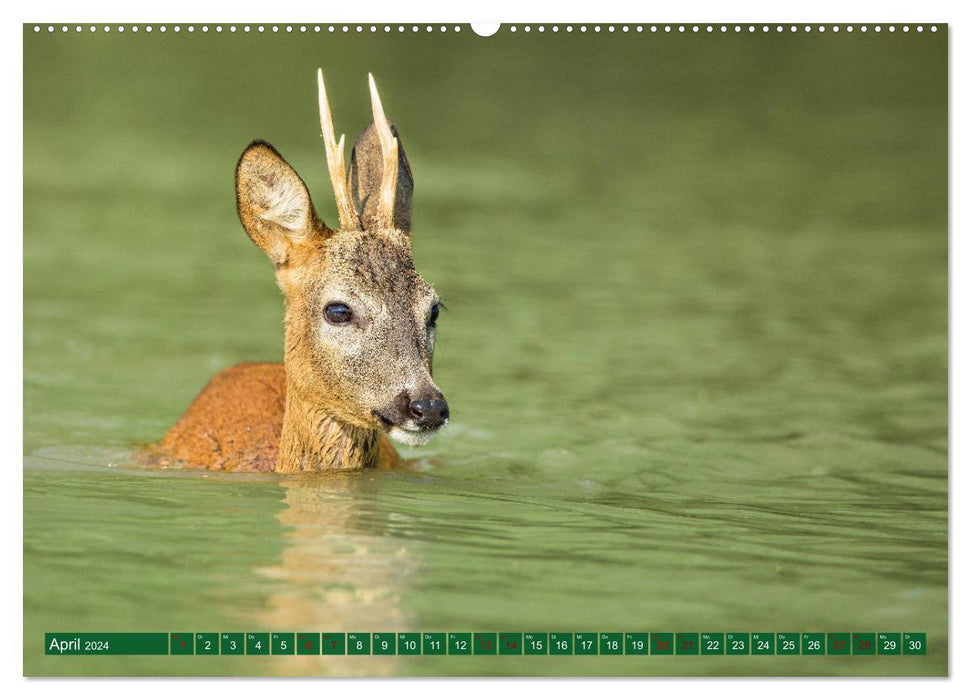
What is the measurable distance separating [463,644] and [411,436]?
1.92 metres

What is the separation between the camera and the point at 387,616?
7.30 m

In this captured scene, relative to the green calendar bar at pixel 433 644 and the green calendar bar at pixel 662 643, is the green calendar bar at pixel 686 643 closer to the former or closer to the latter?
the green calendar bar at pixel 662 643

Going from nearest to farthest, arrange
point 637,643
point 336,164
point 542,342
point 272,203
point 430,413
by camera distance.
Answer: point 637,643 → point 430,413 → point 336,164 → point 272,203 → point 542,342

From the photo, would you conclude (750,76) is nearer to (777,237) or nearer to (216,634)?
(777,237)

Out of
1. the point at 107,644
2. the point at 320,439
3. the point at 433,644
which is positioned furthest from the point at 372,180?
the point at 107,644

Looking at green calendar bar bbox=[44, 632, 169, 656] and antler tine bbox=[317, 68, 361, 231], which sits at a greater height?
antler tine bbox=[317, 68, 361, 231]

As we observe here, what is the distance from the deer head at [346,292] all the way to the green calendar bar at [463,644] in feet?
6.25

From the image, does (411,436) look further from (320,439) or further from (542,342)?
(542,342)

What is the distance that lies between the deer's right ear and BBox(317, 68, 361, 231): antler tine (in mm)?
131

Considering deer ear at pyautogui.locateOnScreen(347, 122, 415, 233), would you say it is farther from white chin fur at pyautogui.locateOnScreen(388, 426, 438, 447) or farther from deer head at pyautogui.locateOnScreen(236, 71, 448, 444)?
white chin fur at pyautogui.locateOnScreen(388, 426, 438, 447)

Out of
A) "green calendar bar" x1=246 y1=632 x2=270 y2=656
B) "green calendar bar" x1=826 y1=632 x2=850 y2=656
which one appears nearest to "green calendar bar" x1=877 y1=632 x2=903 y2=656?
"green calendar bar" x1=826 y1=632 x2=850 y2=656

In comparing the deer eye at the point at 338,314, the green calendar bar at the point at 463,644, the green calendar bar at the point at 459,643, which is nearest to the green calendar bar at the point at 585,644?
the green calendar bar at the point at 463,644

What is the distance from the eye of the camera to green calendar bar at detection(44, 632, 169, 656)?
275 inches

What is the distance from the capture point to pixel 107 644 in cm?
703
